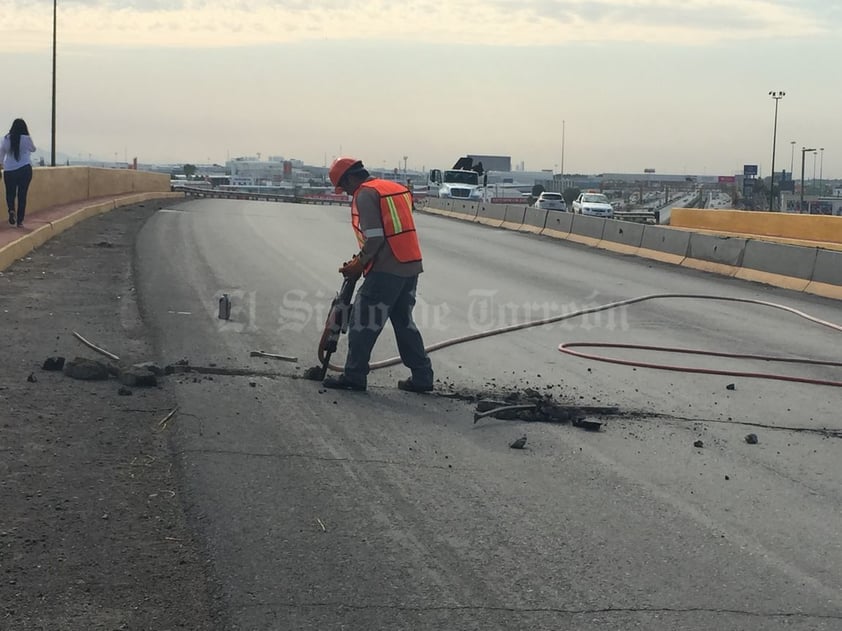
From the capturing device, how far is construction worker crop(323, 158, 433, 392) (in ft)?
26.2

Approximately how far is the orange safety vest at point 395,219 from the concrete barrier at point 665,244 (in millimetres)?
13541

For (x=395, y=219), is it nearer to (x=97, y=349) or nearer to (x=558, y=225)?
(x=97, y=349)

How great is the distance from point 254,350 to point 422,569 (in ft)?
17.2

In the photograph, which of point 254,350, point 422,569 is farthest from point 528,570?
point 254,350

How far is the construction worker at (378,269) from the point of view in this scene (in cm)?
798

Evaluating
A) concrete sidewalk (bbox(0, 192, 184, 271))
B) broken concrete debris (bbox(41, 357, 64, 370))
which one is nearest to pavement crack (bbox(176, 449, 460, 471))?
broken concrete debris (bbox(41, 357, 64, 370))

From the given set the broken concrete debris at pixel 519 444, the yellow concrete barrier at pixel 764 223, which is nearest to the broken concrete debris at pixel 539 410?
the broken concrete debris at pixel 519 444

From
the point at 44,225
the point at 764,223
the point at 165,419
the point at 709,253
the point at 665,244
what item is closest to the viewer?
the point at 165,419

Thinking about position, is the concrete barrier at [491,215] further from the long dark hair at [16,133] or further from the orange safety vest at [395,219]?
the orange safety vest at [395,219]

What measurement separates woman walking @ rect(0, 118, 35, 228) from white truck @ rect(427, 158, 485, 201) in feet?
116

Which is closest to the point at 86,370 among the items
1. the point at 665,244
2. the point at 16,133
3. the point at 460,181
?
the point at 16,133

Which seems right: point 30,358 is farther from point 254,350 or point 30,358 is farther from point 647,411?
point 647,411

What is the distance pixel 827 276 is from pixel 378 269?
10467mm

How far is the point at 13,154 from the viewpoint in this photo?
17.6 metres
